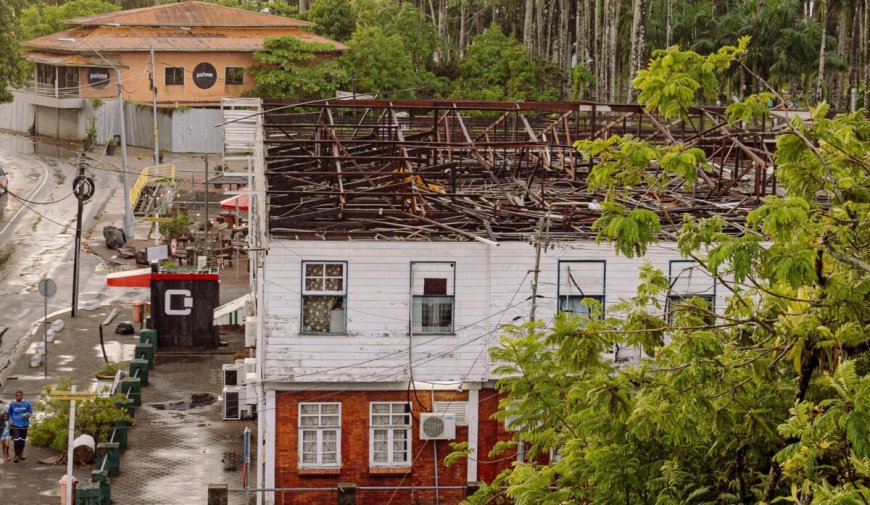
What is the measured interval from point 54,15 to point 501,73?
30083 millimetres

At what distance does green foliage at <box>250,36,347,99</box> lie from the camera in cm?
8125

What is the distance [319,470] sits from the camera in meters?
30.2

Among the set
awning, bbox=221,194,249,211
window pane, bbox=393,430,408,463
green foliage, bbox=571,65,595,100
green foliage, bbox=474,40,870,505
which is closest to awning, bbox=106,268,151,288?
awning, bbox=221,194,249,211

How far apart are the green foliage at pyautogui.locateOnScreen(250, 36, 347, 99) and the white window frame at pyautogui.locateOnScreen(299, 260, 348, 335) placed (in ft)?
169

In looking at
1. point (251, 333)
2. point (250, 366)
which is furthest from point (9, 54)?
point (250, 366)

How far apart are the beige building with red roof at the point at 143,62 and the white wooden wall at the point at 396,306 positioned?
179 feet

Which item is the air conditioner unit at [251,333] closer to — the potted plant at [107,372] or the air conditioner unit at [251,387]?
the air conditioner unit at [251,387]

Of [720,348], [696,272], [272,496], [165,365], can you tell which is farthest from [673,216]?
[720,348]

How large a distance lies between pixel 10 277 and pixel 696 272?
30982 millimetres

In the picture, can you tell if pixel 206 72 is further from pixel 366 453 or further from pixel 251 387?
pixel 366 453

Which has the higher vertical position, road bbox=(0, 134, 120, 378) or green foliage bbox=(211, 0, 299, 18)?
green foliage bbox=(211, 0, 299, 18)

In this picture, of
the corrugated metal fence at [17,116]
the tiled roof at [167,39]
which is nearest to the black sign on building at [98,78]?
the tiled roof at [167,39]

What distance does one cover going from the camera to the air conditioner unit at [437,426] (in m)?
30.1

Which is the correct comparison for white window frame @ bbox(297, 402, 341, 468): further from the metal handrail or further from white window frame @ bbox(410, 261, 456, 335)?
the metal handrail
